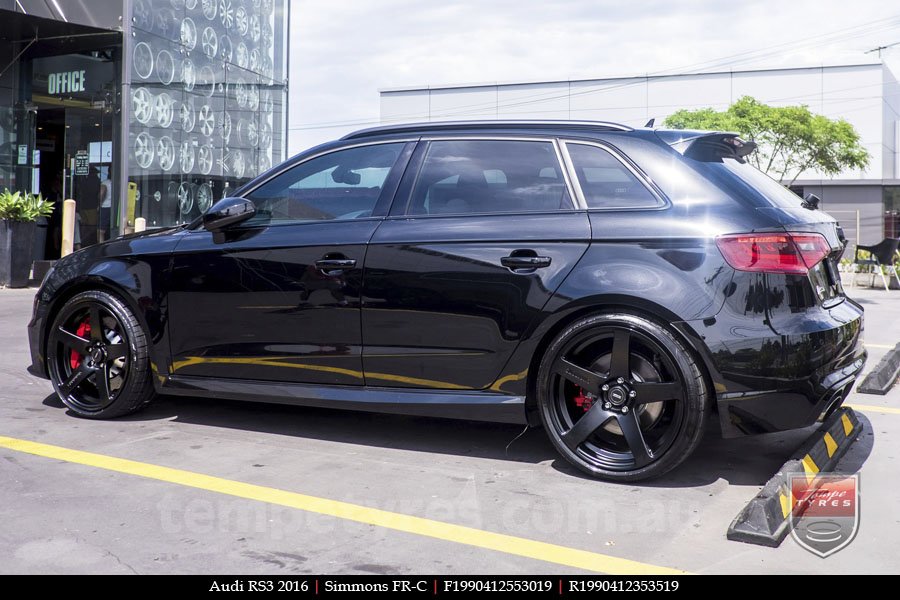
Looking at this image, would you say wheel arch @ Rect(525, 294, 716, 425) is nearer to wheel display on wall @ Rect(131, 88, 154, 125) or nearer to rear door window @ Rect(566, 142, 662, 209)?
rear door window @ Rect(566, 142, 662, 209)

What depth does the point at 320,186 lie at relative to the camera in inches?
189

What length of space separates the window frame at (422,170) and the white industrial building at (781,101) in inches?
1687

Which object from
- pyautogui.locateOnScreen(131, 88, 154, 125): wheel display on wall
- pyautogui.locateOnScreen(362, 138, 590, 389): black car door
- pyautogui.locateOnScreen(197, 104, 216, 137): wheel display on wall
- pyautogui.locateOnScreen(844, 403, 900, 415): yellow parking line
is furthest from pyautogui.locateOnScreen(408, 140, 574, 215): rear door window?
pyautogui.locateOnScreen(197, 104, 216, 137): wheel display on wall

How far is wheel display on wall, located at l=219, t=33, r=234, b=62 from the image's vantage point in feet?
60.0

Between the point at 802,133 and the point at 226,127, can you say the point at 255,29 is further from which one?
the point at 802,133

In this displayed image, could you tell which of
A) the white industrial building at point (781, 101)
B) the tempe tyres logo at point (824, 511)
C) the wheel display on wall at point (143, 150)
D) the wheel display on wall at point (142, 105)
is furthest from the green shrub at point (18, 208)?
the white industrial building at point (781, 101)

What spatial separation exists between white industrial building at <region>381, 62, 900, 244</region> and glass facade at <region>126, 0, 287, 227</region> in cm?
2761

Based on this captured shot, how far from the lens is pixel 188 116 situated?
57.9 feet

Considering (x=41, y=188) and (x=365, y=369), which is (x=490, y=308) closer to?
(x=365, y=369)

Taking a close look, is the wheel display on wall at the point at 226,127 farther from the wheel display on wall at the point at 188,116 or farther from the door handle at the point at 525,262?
the door handle at the point at 525,262

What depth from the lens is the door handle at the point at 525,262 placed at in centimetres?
414

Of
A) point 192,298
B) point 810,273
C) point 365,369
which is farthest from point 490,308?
point 192,298

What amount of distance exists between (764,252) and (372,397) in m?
1.91
